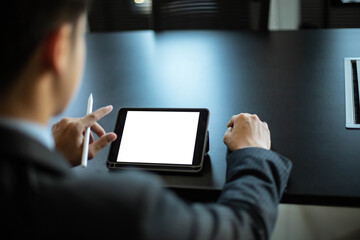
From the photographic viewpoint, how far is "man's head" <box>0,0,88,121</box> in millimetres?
553

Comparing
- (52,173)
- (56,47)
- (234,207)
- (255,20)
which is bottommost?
(234,207)

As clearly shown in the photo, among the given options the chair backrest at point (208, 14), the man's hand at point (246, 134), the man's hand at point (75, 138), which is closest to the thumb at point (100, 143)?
the man's hand at point (75, 138)

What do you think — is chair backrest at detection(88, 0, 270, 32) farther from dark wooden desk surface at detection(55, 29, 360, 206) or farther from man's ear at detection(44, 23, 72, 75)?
man's ear at detection(44, 23, 72, 75)

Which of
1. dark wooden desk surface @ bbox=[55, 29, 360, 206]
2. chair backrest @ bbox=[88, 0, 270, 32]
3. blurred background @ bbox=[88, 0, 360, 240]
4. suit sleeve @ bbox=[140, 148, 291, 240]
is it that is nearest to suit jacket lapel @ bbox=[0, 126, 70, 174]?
suit sleeve @ bbox=[140, 148, 291, 240]

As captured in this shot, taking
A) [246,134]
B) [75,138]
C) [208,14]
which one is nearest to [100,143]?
[75,138]

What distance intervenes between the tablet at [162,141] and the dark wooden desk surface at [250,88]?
0.11 ft

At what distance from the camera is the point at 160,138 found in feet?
3.50

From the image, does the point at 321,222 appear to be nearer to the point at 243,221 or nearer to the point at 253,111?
the point at 253,111

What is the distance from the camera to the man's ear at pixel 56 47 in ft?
1.90

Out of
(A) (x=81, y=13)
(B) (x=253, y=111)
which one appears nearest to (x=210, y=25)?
(B) (x=253, y=111)

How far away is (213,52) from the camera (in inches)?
63.8

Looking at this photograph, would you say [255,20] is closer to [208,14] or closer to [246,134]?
[208,14]

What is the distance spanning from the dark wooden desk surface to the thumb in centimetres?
2

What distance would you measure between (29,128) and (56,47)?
105 millimetres
